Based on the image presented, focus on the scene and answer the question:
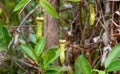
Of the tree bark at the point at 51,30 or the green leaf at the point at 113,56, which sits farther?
the tree bark at the point at 51,30

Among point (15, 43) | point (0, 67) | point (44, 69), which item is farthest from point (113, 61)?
point (0, 67)

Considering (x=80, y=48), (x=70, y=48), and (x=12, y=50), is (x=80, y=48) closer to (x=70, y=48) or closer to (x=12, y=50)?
(x=70, y=48)

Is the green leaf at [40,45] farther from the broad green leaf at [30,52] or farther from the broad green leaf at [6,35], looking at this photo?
the broad green leaf at [6,35]

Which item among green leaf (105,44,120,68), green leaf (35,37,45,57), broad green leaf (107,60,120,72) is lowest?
broad green leaf (107,60,120,72)

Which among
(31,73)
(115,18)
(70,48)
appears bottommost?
(31,73)

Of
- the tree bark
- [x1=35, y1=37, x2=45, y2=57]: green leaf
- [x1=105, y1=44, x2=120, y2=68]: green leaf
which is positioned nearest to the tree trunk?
the tree bark

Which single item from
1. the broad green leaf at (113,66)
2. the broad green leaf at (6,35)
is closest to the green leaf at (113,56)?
the broad green leaf at (113,66)

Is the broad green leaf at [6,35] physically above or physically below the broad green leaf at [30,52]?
above

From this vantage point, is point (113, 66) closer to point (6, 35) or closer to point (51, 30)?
point (51, 30)

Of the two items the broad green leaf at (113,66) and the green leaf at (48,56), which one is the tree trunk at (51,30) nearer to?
the green leaf at (48,56)

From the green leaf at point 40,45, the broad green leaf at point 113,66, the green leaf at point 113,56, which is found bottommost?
the broad green leaf at point 113,66

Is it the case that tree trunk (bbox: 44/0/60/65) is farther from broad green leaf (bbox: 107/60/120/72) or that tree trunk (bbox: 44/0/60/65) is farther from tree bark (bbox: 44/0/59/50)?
broad green leaf (bbox: 107/60/120/72)
